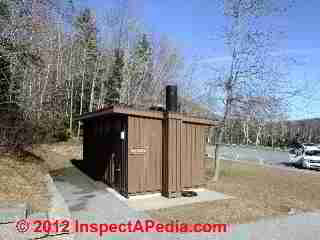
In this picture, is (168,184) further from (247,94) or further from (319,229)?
(247,94)

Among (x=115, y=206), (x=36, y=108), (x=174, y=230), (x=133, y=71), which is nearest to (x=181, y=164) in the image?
(x=115, y=206)

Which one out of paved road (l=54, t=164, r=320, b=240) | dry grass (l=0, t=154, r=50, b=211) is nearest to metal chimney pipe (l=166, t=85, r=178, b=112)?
paved road (l=54, t=164, r=320, b=240)

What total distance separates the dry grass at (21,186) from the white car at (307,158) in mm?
16694

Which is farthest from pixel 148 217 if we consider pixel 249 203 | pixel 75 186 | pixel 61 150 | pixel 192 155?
pixel 61 150

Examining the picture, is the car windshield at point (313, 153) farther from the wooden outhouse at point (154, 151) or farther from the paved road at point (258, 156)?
the wooden outhouse at point (154, 151)

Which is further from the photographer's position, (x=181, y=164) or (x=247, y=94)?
(x=247, y=94)

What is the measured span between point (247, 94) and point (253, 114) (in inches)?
34.1

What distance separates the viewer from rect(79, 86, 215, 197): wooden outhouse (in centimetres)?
860

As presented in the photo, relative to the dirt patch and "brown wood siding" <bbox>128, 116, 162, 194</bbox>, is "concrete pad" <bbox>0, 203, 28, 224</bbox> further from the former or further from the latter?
the dirt patch

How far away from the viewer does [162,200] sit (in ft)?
27.6

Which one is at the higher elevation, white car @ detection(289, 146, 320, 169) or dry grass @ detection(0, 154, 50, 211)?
dry grass @ detection(0, 154, 50, 211)

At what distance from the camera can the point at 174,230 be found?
19.3 ft

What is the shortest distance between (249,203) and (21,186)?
240 inches

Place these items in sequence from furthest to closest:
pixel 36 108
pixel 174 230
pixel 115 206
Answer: pixel 36 108 → pixel 115 206 → pixel 174 230
